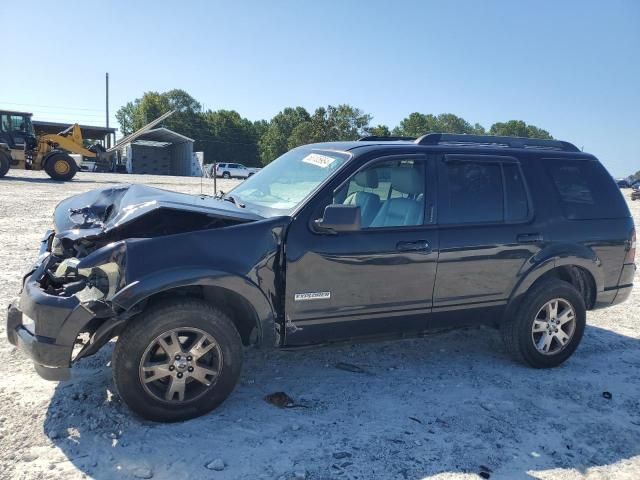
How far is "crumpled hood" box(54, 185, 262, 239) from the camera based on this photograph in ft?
11.6

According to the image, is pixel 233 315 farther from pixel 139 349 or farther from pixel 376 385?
pixel 376 385

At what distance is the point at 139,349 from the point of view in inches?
128

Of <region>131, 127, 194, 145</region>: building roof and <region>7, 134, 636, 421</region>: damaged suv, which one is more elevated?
<region>131, 127, 194, 145</region>: building roof

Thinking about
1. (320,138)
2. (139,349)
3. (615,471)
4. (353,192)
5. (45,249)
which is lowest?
(615,471)

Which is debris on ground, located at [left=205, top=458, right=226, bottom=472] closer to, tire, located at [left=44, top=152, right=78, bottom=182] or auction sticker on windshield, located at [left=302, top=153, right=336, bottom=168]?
auction sticker on windshield, located at [left=302, top=153, right=336, bottom=168]

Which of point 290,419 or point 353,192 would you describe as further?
point 353,192

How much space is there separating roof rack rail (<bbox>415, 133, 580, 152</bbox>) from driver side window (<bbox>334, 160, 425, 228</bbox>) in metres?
0.34

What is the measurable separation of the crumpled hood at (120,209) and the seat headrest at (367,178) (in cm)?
85

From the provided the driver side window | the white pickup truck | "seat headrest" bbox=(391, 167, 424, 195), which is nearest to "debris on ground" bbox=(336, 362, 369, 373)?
the driver side window

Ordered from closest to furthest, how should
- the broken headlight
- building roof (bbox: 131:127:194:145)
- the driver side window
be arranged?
1. the broken headlight
2. the driver side window
3. building roof (bbox: 131:127:194:145)

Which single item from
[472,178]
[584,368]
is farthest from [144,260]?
[584,368]

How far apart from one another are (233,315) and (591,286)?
3346mm

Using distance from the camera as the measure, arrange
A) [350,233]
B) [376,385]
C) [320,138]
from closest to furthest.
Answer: [350,233]
[376,385]
[320,138]

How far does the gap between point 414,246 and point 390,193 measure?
1.60 feet
